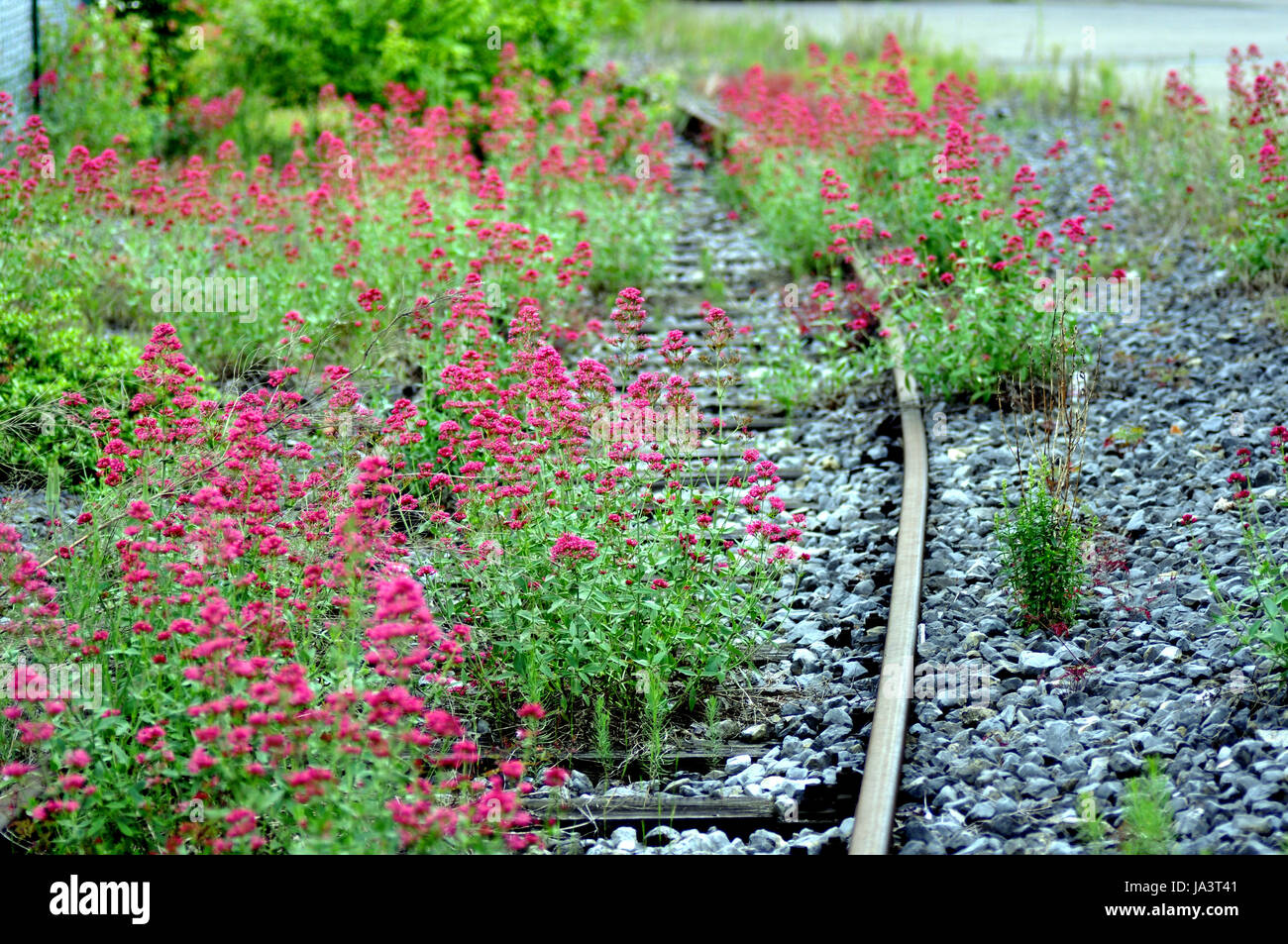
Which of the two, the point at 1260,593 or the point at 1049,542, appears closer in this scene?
the point at 1260,593

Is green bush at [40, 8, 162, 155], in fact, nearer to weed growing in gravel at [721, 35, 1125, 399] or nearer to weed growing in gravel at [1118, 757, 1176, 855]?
weed growing in gravel at [721, 35, 1125, 399]

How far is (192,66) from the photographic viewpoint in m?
12.6

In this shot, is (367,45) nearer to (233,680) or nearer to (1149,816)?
(233,680)

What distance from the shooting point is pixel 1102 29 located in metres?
19.2

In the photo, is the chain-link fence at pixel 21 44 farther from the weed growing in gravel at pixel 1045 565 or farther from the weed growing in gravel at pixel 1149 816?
the weed growing in gravel at pixel 1149 816

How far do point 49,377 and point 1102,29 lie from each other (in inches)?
A: 713

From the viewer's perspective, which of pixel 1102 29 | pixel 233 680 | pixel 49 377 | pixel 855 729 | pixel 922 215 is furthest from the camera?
pixel 1102 29

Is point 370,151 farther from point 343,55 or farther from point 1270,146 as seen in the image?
point 1270,146

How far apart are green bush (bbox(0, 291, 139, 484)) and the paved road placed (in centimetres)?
1046

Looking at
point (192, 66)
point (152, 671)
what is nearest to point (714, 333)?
point (152, 671)

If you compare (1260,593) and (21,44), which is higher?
(21,44)

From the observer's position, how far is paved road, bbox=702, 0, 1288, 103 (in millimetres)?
15047

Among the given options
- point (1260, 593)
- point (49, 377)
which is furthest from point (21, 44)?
point (1260, 593)
